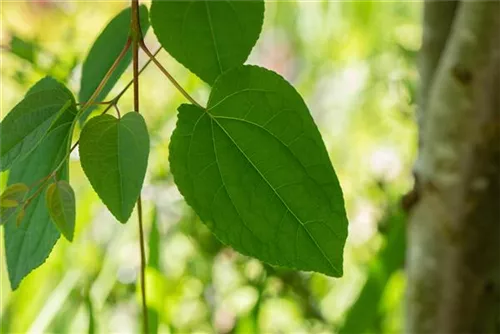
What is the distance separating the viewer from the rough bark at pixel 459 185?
0.35 m

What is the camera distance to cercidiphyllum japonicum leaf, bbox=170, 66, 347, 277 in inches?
8.1

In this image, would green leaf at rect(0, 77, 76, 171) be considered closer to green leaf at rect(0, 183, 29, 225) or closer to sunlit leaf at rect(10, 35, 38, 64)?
green leaf at rect(0, 183, 29, 225)

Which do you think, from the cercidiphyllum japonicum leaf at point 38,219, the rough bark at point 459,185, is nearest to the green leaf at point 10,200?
the cercidiphyllum japonicum leaf at point 38,219

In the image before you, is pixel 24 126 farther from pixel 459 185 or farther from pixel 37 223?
pixel 459 185

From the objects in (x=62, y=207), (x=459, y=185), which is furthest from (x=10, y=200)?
(x=459, y=185)

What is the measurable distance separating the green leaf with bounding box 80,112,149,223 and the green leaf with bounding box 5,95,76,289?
0.05 ft

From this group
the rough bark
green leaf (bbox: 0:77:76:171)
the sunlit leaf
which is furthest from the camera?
the sunlit leaf

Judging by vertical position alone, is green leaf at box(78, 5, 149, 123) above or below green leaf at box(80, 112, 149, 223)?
above

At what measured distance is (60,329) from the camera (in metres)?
0.60

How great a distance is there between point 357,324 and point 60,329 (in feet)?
0.81

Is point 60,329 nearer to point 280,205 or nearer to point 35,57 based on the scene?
point 35,57

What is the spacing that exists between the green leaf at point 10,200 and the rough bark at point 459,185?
217 mm

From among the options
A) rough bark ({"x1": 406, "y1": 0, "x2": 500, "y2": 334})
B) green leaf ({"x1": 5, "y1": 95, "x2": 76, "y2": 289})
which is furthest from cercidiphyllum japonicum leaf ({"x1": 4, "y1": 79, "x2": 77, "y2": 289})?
rough bark ({"x1": 406, "y1": 0, "x2": 500, "y2": 334})

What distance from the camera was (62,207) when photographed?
0.65ft
